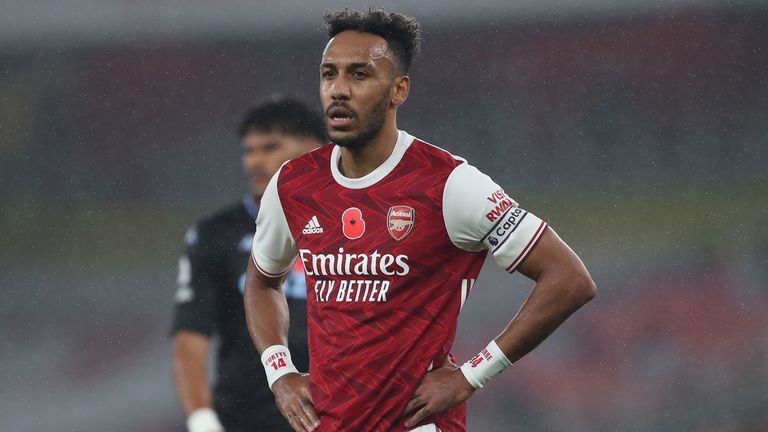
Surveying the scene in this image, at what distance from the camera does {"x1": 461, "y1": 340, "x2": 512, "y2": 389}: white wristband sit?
2453 mm

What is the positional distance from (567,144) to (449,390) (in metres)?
4.24

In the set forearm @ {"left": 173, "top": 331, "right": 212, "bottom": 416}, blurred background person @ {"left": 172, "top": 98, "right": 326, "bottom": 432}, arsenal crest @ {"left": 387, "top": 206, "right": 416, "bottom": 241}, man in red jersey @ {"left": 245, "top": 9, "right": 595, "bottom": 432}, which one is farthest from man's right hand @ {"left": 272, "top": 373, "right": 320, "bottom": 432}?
forearm @ {"left": 173, "top": 331, "right": 212, "bottom": 416}

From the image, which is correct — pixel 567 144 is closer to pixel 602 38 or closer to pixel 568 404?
pixel 602 38

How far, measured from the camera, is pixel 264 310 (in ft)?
9.30

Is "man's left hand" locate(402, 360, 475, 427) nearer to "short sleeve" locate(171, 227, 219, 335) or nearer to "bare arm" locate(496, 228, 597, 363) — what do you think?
"bare arm" locate(496, 228, 597, 363)

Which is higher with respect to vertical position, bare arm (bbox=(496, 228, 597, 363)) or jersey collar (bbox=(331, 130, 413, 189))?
jersey collar (bbox=(331, 130, 413, 189))

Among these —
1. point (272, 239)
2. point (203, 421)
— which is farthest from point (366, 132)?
point (203, 421)

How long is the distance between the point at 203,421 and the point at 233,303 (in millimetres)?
607

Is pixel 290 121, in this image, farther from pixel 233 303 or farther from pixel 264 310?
pixel 264 310

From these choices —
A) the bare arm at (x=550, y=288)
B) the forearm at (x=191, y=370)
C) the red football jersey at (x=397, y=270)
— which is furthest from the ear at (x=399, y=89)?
the forearm at (x=191, y=370)

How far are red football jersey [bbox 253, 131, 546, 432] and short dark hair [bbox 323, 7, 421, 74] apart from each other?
24 cm

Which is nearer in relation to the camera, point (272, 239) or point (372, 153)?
point (372, 153)

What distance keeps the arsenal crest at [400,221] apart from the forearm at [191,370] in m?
1.93

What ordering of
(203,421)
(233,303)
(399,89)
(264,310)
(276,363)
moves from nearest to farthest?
(399,89) < (276,363) < (264,310) < (233,303) < (203,421)
